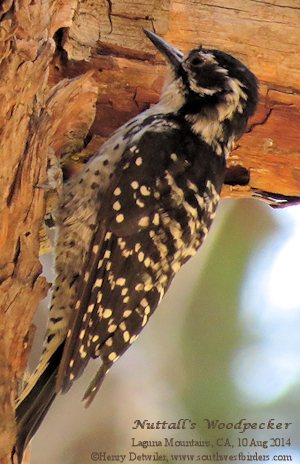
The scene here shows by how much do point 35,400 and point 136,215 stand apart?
0.79m

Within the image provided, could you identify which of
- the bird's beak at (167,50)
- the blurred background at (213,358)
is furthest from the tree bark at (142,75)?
the blurred background at (213,358)

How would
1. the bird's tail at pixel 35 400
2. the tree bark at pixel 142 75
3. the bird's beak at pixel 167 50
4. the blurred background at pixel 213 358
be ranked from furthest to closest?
the blurred background at pixel 213 358
the bird's beak at pixel 167 50
the tree bark at pixel 142 75
the bird's tail at pixel 35 400

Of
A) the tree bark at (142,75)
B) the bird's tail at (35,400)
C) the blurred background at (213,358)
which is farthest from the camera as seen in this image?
the blurred background at (213,358)

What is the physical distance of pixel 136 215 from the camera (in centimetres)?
321

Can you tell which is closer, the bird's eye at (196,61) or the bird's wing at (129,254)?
the bird's wing at (129,254)

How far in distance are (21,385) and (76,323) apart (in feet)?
0.97

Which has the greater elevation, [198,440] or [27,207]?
[27,207]

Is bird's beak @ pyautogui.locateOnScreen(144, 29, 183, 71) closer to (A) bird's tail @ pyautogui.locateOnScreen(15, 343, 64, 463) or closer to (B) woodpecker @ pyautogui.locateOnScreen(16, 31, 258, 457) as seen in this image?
(B) woodpecker @ pyautogui.locateOnScreen(16, 31, 258, 457)

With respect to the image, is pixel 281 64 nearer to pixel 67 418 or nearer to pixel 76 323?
pixel 76 323

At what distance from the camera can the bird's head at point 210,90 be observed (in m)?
3.50

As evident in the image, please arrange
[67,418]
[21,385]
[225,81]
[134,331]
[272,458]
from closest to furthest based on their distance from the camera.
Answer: [21,385] < [134,331] < [225,81] < [272,458] < [67,418]

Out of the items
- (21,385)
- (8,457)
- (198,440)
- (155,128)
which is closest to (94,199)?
(155,128)

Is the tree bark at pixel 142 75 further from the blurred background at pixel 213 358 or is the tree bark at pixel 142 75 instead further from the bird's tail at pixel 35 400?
the blurred background at pixel 213 358

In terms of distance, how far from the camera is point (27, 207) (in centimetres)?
282
